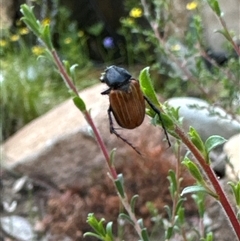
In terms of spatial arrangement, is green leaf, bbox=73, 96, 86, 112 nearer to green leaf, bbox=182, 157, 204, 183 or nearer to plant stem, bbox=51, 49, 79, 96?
plant stem, bbox=51, 49, 79, 96

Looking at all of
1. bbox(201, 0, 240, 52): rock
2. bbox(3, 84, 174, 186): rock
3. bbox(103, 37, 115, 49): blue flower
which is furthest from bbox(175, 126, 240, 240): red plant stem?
bbox(103, 37, 115, 49): blue flower

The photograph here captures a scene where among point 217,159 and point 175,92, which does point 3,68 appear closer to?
point 175,92

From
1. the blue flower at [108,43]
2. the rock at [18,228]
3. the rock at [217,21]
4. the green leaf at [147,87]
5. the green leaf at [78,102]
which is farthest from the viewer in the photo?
the blue flower at [108,43]

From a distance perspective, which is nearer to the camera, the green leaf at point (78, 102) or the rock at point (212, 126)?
the green leaf at point (78, 102)

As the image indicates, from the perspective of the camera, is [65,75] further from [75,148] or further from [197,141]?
[75,148]

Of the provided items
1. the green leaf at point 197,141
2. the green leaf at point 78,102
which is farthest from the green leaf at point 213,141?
the green leaf at point 78,102

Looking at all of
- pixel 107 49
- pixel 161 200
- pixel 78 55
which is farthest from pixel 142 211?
pixel 107 49

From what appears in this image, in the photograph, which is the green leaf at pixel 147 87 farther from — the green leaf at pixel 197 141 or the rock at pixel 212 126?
the rock at pixel 212 126
